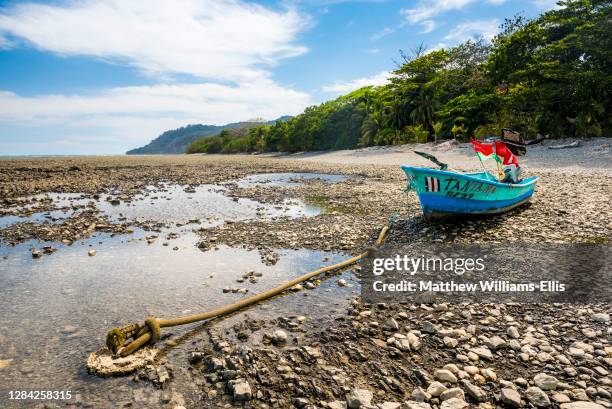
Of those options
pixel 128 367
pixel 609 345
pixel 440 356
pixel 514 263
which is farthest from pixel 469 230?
pixel 128 367

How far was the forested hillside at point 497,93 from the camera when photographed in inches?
1383

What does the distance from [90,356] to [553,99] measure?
46.4m

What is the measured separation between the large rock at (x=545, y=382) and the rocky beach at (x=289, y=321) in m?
0.02

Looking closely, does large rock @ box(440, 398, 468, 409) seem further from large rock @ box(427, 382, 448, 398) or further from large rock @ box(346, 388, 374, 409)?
large rock @ box(346, 388, 374, 409)

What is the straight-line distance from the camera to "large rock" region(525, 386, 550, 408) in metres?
4.07

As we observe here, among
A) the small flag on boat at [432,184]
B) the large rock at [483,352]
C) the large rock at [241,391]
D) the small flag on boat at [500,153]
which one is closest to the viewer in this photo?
the large rock at [241,391]

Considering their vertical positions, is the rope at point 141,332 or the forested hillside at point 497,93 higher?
the forested hillside at point 497,93

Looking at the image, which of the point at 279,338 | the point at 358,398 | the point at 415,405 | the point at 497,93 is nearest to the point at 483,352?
the point at 415,405

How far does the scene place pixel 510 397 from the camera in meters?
4.14

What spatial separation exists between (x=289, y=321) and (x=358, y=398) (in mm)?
2390

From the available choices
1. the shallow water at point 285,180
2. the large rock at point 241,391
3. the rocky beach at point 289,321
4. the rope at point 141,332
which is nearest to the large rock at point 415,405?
the rocky beach at point 289,321

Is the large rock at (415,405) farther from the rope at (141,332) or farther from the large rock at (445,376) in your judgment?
the rope at (141,332)

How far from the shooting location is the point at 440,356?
17.0ft

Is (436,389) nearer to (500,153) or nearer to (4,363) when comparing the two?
(4,363)
